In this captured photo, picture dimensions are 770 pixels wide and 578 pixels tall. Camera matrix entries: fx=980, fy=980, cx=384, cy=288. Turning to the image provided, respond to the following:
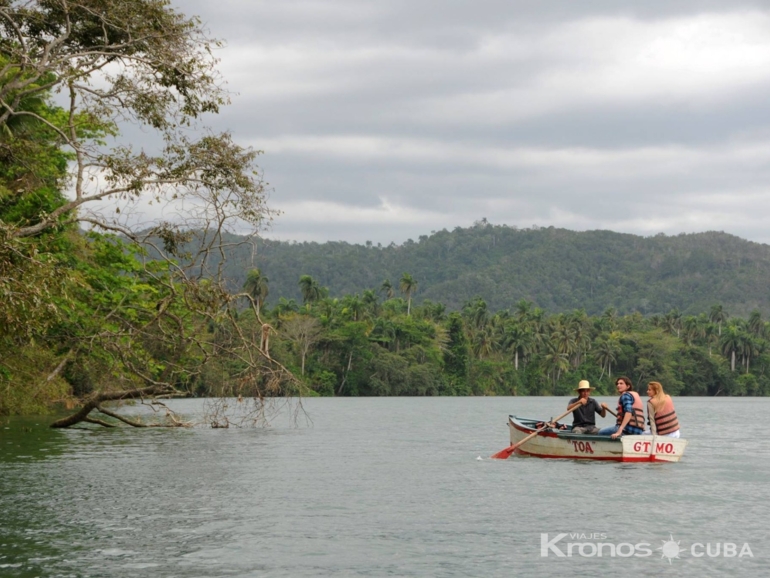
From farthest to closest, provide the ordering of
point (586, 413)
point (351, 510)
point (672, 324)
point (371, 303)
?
Result: 1. point (672, 324)
2. point (371, 303)
3. point (586, 413)
4. point (351, 510)

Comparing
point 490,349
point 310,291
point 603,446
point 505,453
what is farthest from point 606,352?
point 603,446

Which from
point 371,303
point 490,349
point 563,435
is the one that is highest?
point 371,303

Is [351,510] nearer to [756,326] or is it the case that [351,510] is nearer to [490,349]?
[490,349]

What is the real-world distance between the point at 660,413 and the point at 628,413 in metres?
0.82

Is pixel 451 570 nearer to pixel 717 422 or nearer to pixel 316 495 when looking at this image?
pixel 316 495

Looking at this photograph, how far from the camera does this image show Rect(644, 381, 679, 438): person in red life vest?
84.9 ft

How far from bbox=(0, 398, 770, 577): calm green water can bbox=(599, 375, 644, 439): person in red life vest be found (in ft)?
3.45

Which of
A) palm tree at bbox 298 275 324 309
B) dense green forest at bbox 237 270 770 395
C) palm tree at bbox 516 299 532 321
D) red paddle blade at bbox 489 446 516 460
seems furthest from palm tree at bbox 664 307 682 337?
red paddle blade at bbox 489 446 516 460

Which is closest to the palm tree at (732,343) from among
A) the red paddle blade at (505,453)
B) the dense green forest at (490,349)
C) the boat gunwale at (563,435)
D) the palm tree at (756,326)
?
the dense green forest at (490,349)

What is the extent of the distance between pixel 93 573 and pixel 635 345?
13340 centimetres

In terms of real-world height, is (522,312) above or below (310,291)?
below

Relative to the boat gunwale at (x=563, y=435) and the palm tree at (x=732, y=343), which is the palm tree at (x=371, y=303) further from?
the boat gunwale at (x=563, y=435)

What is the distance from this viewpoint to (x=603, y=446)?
26.5 metres

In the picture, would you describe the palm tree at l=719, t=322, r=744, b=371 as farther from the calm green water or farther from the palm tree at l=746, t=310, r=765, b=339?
the calm green water
